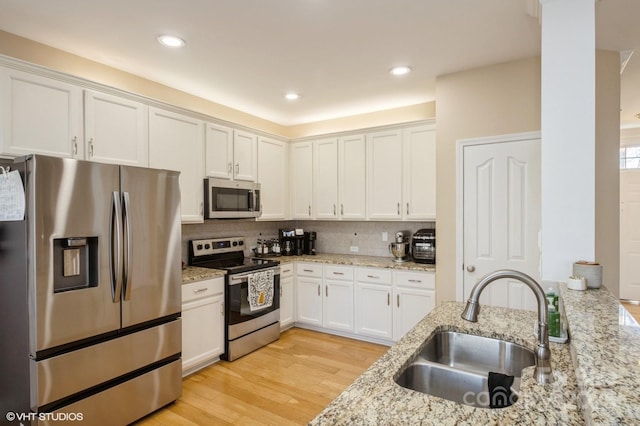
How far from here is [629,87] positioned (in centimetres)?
370

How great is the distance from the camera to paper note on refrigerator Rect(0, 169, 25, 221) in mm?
1982

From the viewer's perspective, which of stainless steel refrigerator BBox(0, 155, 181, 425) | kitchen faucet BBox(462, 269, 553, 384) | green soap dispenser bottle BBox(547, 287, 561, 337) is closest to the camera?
Answer: kitchen faucet BBox(462, 269, 553, 384)

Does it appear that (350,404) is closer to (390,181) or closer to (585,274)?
(585,274)

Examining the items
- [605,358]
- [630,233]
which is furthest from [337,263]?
[630,233]

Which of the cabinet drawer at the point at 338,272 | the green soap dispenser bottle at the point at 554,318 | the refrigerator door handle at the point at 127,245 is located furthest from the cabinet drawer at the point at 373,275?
the refrigerator door handle at the point at 127,245

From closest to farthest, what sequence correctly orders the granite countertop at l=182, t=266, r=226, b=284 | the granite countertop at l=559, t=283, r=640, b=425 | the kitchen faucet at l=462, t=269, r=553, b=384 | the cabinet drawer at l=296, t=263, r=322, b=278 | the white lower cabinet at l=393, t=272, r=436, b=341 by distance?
the granite countertop at l=559, t=283, r=640, b=425
the kitchen faucet at l=462, t=269, r=553, b=384
the granite countertop at l=182, t=266, r=226, b=284
the white lower cabinet at l=393, t=272, r=436, b=341
the cabinet drawer at l=296, t=263, r=322, b=278

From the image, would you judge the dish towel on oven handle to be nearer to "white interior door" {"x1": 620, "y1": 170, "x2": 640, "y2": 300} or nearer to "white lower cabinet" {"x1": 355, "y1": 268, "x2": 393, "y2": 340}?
"white lower cabinet" {"x1": 355, "y1": 268, "x2": 393, "y2": 340}

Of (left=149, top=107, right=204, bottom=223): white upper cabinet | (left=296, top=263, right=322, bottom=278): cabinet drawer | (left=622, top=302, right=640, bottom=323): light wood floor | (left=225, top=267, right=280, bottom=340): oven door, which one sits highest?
(left=149, top=107, right=204, bottom=223): white upper cabinet

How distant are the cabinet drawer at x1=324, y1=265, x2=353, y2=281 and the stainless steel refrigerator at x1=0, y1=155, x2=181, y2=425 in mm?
1932

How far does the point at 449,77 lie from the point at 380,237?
6.52ft

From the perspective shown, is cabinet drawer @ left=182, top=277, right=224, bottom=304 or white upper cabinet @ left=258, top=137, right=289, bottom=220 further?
white upper cabinet @ left=258, top=137, right=289, bottom=220

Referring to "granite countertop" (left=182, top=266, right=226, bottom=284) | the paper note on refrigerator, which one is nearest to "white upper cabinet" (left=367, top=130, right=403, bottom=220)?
"granite countertop" (left=182, top=266, right=226, bottom=284)

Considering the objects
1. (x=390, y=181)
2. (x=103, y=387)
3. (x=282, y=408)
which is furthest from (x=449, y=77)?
(x=103, y=387)

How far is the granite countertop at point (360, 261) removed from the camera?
362 centimetres
